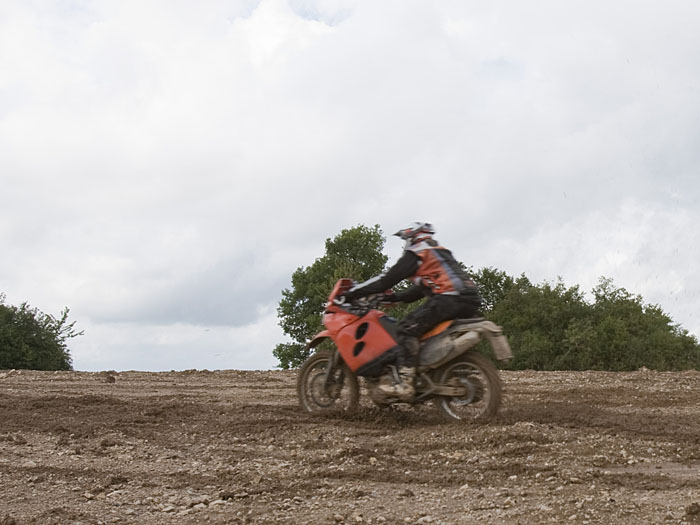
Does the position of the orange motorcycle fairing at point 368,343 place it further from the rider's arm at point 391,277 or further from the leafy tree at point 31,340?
the leafy tree at point 31,340

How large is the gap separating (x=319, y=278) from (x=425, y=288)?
38.9 meters

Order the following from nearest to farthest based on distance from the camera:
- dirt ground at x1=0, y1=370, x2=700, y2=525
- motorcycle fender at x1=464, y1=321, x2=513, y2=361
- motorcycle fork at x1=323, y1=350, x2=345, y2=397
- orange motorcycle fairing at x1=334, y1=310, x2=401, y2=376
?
dirt ground at x1=0, y1=370, x2=700, y2=525 < motorcycle fender at x1=464, y1=321, x2=513, y2=361 < orange motorcycle fairing at x1=334, y1=310, x2=401, y2=376 < motorcycle fork at x1=323, y1=350, x2=345, y2=397

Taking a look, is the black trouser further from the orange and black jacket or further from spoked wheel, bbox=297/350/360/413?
spoked wheel, bbox=297/350/360/413

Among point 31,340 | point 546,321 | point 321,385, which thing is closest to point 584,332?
point 546,321

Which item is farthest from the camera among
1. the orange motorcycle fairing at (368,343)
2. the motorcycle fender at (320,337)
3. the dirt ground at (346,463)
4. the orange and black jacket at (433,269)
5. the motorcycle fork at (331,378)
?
the motorcycle fork at (331,378)

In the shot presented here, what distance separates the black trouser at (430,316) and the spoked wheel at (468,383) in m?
0.38

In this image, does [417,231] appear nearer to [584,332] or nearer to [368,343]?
[368,343]

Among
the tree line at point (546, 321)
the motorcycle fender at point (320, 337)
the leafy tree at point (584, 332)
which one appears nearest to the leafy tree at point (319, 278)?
the tree line at point (546, 321)

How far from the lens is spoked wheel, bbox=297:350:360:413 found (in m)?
9.03

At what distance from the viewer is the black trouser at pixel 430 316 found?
7.90m

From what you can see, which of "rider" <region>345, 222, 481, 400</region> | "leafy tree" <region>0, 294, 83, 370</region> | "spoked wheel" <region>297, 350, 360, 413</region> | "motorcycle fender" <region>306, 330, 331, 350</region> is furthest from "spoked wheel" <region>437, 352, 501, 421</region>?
"leafy tree" <region>0, 294, 83, 370</region>

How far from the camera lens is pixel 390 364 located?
326 inches

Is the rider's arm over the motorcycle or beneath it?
over

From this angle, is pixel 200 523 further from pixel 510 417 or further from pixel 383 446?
pixel 510 417
